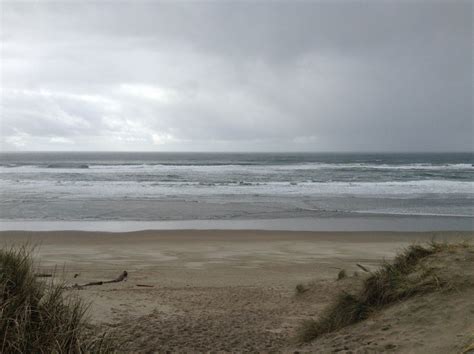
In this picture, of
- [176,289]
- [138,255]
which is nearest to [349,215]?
[138,255]

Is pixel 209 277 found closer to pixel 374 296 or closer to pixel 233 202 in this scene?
pixel 374 296

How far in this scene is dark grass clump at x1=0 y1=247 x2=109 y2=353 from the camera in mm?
3021

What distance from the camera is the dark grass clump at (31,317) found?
3.02 m

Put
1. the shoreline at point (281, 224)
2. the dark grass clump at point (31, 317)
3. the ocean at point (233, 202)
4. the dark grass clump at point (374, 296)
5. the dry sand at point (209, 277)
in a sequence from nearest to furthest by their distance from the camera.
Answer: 1. the dark grass clump at point (31, 317)
2. the dark grass clump at point (374, 296)
3. the dry sand at point (209, 277)
4. the shoreline at point (281, 224)
5. the ocean at point (233, 202)

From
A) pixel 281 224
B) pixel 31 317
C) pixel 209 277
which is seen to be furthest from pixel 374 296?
pixel 281 224

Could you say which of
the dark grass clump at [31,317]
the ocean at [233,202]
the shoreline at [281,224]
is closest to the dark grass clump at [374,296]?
the dark grass clump at [31,317]

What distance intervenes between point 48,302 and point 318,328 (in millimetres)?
2924

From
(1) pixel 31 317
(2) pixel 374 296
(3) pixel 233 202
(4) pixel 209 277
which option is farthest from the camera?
(3) pixel 233 202

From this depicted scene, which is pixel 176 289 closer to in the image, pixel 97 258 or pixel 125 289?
pixel 125 289

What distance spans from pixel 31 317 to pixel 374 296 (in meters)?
3.57

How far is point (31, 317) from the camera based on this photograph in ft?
11.0

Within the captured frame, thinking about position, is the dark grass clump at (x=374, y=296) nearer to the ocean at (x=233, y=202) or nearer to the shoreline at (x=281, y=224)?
the shoreline at (x=281, y=224)

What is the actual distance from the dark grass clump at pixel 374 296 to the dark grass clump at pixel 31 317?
2.63m

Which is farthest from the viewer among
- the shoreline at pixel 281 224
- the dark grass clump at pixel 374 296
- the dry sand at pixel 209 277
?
the shoreline at pixel 281 224
